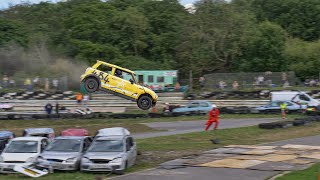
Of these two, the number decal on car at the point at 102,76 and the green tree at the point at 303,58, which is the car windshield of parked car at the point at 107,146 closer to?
the number decal on car at the point at 102,76

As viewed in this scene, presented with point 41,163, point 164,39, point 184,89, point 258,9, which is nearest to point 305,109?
point 184,89

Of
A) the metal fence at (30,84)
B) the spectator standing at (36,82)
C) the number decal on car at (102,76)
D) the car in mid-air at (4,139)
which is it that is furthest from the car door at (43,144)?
the spectator standing at (36,82)

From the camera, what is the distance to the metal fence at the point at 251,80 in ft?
169

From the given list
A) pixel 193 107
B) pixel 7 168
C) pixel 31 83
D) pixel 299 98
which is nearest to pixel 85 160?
pixel 7 168

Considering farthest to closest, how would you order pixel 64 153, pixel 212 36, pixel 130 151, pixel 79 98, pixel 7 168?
1. pixel 212 36
2. pixel 79 98
3. pixel 130 151
4. pixel 64 153
5. pixel 7 168

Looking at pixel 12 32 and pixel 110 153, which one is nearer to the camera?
pixel 110 153

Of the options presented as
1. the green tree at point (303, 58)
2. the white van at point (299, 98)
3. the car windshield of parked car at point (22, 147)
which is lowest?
the car windshield of parked car at point (22, 147)

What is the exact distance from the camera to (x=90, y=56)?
63875 mm

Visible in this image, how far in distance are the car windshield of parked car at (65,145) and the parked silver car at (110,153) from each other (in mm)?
604

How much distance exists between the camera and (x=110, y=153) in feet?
60.7

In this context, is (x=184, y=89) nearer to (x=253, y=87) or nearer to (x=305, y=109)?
(x=253, y=87)

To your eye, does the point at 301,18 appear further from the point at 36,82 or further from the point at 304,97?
the point at 36,82

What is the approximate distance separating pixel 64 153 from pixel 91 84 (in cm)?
588

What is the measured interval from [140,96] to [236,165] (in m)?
8.27
